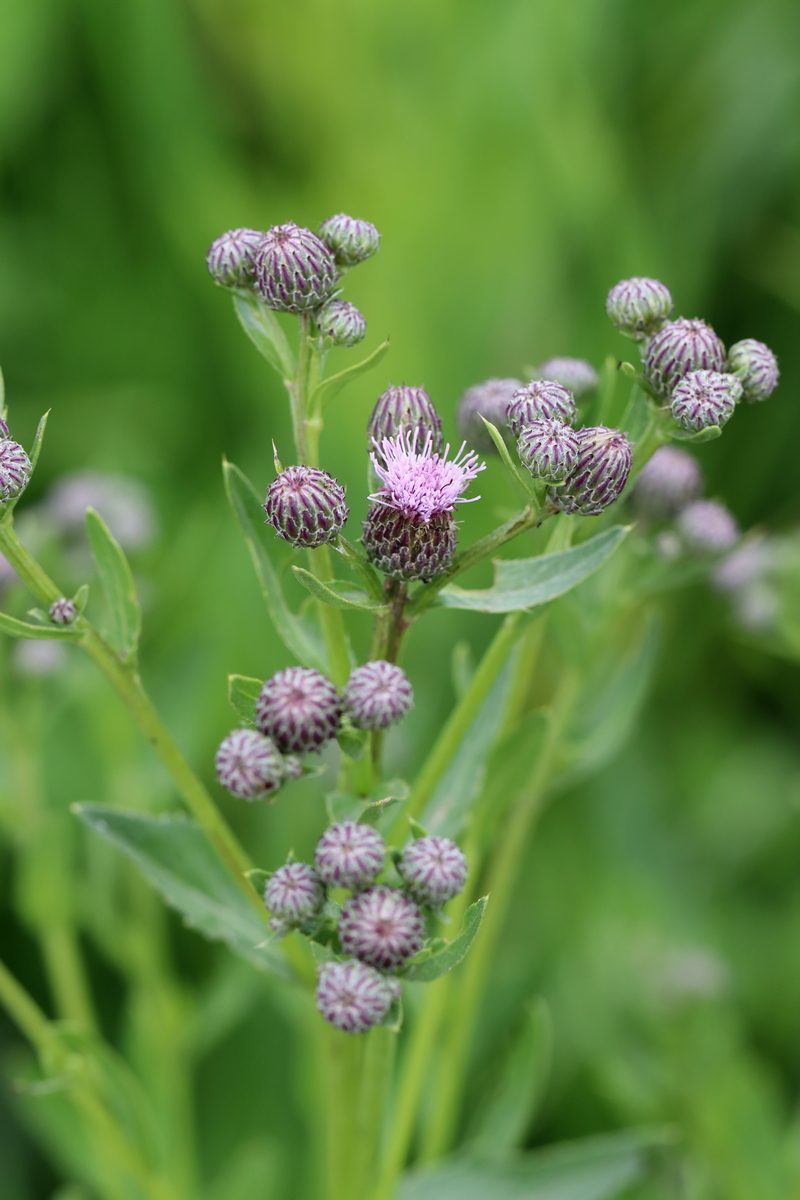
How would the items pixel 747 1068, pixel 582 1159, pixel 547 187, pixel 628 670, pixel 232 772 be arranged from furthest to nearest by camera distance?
pixel 547 187, pixel 747 1068, pixel 628 670, pixel 582 1159, pixel 232 772

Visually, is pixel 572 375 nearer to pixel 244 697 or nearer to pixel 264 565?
pixel 264 565

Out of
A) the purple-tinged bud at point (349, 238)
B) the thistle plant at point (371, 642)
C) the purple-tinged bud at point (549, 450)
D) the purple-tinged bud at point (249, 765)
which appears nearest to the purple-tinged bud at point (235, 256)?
the thistle plant at point (371, 642)

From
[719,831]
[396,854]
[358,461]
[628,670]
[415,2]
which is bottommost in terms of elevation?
[719,831]

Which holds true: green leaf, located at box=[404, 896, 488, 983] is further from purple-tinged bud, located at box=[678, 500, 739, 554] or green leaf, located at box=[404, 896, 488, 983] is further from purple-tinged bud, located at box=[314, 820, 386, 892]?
purple-tinged bud, located at box=[678, 500, 739, 554]

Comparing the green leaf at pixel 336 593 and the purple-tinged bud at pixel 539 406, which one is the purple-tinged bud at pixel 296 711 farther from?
the purple-tinged bud at pixel 539 406

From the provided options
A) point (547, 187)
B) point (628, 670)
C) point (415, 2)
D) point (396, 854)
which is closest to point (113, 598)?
point (396, 854)

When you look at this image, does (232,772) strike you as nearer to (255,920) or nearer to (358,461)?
(255,920)
